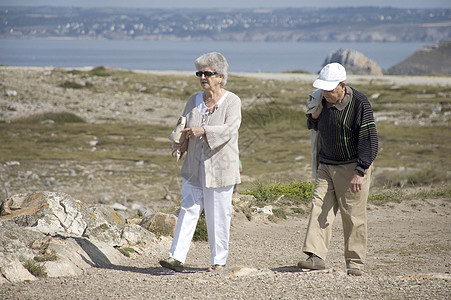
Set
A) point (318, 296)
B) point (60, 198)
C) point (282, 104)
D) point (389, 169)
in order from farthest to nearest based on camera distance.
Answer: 1. point (282, 104)
2. point (389, 169)
3. point (60, 198)
4. point (318, 296)

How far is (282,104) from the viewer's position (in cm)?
2916

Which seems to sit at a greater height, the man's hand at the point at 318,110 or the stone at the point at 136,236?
the man's hand at the point at 318,110

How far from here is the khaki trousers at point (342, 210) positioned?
5820 mm

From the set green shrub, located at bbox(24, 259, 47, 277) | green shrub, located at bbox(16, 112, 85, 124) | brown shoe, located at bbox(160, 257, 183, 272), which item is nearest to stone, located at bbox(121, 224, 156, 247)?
brown shoe, located at bbox(160, 257, 183, 272)

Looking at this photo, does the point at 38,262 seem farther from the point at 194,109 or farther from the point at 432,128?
the point at 432,128

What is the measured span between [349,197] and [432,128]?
64.4ft

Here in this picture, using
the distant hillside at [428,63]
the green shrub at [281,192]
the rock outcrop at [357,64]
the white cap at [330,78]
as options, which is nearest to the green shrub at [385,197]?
the green shrub at [281,192]

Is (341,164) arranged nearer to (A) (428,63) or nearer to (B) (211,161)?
→ (B) (211,161)

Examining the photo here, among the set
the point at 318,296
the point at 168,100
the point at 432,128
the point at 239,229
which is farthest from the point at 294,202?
the point at 168,100

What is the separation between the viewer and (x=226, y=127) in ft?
19.5

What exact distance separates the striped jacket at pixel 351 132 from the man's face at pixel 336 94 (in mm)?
61

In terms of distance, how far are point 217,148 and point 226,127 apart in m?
0.23

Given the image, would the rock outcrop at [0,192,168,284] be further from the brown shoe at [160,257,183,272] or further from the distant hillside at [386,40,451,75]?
the distant hillside at [386,40,451,75]

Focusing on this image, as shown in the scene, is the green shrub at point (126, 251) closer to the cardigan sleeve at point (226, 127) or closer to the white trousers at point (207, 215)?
the white trousers at point (207, 215)
